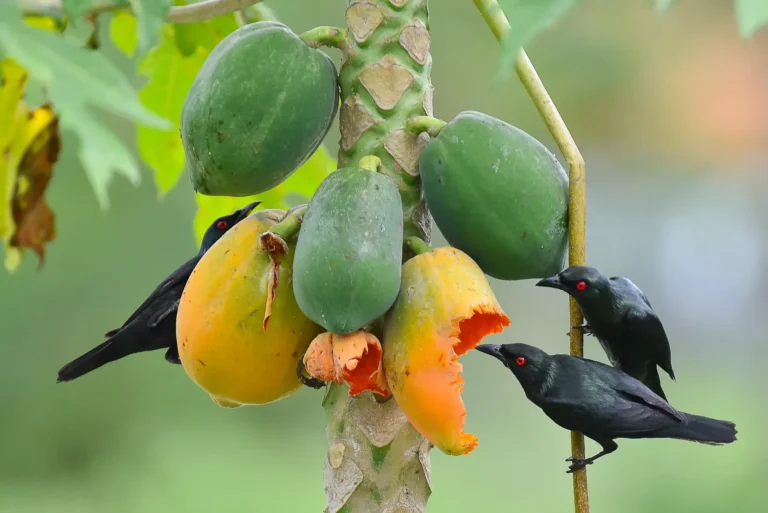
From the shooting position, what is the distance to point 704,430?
3.18 feet

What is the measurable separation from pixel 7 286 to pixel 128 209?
57 centimetres

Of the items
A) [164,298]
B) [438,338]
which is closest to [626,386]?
[438,338]

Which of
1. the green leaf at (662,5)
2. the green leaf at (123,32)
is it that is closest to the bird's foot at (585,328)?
the green leaf at (662,5)

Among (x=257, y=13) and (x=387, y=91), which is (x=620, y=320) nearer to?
(x=387, y=91)

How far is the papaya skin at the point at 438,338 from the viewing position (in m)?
0.78

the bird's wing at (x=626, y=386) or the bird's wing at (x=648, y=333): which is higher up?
the bird's wing at (x=648, y=333)

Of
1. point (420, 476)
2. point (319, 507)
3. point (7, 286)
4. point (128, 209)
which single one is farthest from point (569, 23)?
point (420, 476)

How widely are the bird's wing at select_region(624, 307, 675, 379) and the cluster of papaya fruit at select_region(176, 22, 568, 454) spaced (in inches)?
3.6

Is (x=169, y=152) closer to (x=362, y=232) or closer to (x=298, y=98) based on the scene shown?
(x=298, y=98)

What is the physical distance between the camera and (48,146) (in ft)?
4.01

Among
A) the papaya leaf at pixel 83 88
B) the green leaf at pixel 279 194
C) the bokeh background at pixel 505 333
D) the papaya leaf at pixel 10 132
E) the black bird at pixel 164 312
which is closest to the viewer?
the papaya leaf at pixel 83 88

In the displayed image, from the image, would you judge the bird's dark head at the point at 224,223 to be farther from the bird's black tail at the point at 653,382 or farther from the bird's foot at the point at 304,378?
the bird's black tail at the point at 653,382

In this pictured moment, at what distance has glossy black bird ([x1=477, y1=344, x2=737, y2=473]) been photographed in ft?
2.94

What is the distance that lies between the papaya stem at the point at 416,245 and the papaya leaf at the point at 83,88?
1.11 ft
